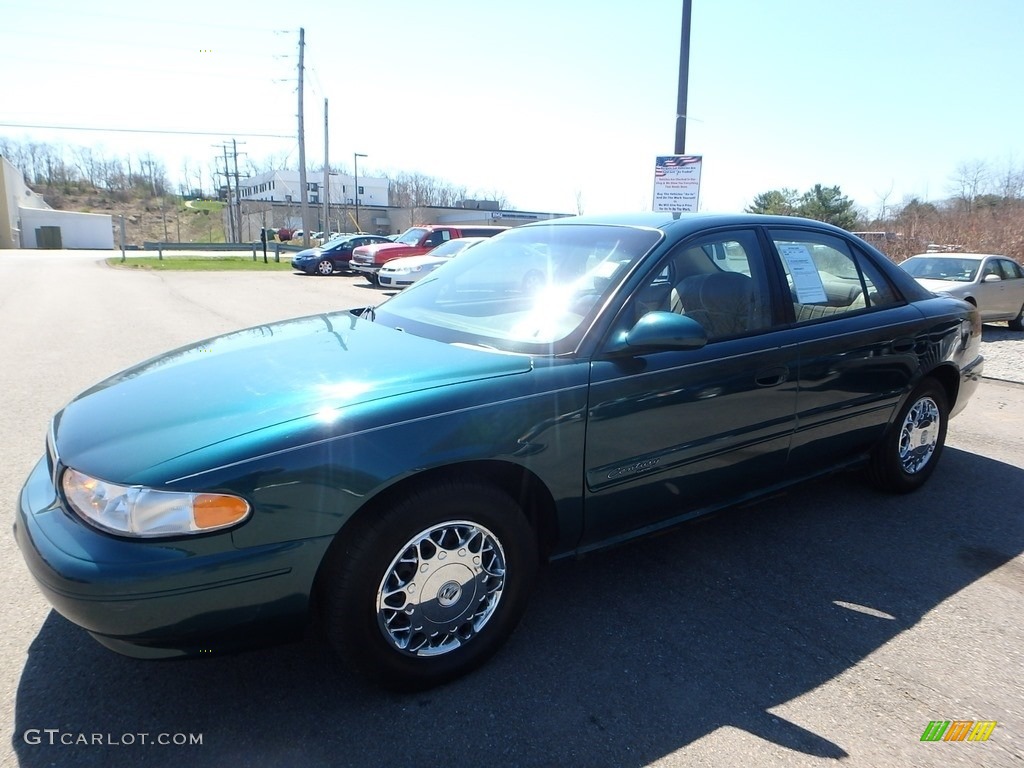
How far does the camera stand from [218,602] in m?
1.99

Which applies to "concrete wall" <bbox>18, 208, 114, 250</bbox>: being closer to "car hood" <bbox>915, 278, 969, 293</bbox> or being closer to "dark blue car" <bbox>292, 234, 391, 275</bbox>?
"dark blue car" <bbox>292, 234, 391, 275</bbox>

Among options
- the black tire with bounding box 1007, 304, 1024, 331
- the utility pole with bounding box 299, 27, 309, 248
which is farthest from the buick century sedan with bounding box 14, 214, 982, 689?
the utility pole with bounding box 299, 27, 309, 248

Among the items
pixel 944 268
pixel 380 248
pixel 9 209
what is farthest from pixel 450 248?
pixel 9 209

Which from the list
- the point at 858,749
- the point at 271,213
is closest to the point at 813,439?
the point at 858,749

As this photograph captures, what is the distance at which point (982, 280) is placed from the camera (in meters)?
11.8

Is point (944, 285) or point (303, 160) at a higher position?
point (303, 160)

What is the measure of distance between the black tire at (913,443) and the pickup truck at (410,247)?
56.1 feet

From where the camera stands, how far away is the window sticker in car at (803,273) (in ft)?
11.5

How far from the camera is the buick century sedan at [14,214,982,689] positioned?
199 centimetres

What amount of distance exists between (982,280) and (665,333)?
12061 mm

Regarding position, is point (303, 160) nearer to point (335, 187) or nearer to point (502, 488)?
point (502, 488)

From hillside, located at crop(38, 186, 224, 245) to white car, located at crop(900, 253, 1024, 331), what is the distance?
85.6 metres

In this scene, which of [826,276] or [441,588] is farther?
[826,276]

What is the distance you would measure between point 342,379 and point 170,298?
1450 cm
